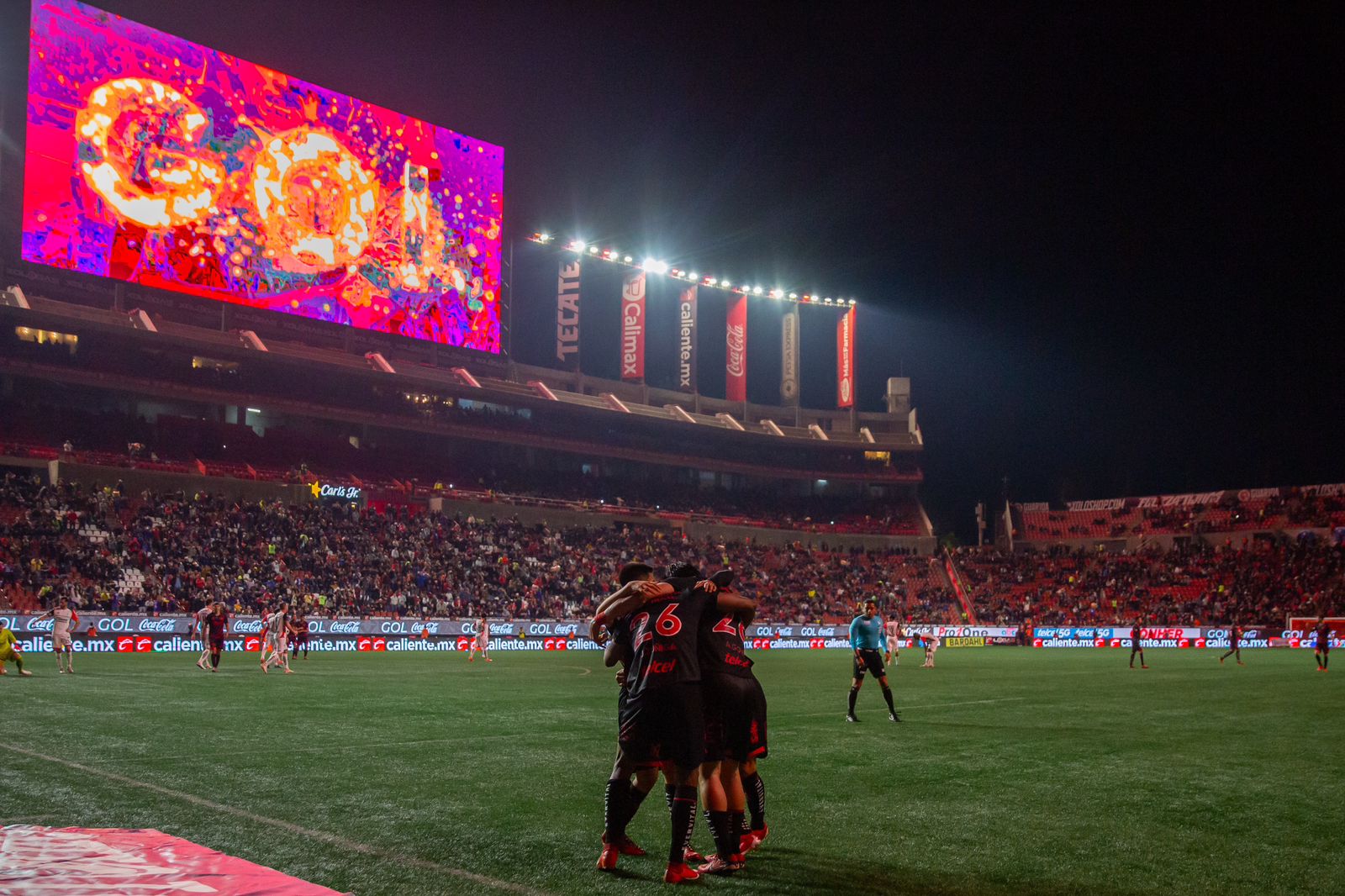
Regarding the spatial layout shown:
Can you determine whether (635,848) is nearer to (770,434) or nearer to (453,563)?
(453,563)

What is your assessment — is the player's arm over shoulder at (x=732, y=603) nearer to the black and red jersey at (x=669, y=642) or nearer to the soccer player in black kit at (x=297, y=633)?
the black and red jersey at (x=669, y=642)

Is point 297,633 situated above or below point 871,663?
below

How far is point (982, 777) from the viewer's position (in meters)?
10.9

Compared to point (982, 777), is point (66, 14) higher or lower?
higher

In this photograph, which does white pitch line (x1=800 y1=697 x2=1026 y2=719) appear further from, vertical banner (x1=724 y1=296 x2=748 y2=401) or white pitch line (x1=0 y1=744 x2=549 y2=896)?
vertical banner (x1=724 y1=296 x2=748 y2=401)

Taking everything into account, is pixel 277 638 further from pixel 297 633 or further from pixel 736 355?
pixel 736 355

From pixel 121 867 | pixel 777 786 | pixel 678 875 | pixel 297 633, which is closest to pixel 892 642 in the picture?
pixel 297 633

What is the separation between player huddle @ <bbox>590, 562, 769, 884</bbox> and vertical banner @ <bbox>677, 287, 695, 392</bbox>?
218 ft

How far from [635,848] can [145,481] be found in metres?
45.5

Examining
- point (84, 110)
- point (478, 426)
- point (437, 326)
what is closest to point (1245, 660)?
point (437, 326)

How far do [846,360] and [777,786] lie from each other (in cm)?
7344

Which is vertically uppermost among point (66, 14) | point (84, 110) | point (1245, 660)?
point (66, 14)

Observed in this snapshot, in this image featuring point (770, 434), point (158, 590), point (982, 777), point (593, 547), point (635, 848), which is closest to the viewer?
point (635, 848)

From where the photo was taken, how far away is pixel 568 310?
214 feet
